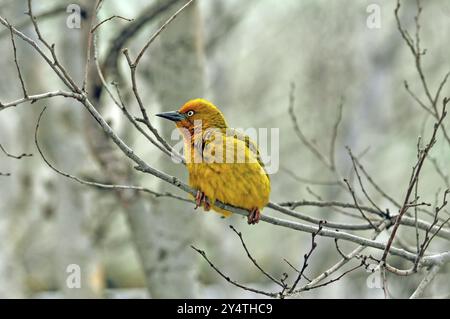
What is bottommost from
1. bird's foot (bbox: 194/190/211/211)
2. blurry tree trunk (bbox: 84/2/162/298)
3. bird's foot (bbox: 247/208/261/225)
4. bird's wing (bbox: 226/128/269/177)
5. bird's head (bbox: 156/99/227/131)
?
bird's foot (bbox: 247/208/261/225)

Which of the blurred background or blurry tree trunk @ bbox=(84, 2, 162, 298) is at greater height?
the blurred background

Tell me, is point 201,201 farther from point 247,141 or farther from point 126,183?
point 126,183

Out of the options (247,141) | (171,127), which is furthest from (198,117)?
(171,127)

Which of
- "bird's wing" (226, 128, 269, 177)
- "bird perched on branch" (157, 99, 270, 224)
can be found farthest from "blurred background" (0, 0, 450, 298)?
"bird perched on branch" (157, 99, 270, 224)

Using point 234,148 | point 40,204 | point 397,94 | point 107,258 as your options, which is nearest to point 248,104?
point 397,94

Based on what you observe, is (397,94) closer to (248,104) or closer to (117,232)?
(248,104)

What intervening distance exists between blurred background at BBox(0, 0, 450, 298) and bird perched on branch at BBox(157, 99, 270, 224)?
770 mm

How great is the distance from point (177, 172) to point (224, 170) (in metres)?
2.88

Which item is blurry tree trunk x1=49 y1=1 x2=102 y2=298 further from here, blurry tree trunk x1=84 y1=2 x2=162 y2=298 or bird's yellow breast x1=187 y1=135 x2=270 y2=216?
bird's yellow breast x1=187 y1=135 x2=270 y2=216

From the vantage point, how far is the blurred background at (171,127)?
24.9ft

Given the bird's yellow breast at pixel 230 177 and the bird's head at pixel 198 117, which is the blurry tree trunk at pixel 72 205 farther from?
the bird's yellow breast at pixel 230 177

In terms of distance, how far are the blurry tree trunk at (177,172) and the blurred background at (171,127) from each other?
1 centimetres

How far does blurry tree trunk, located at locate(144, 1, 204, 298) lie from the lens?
294 inches
